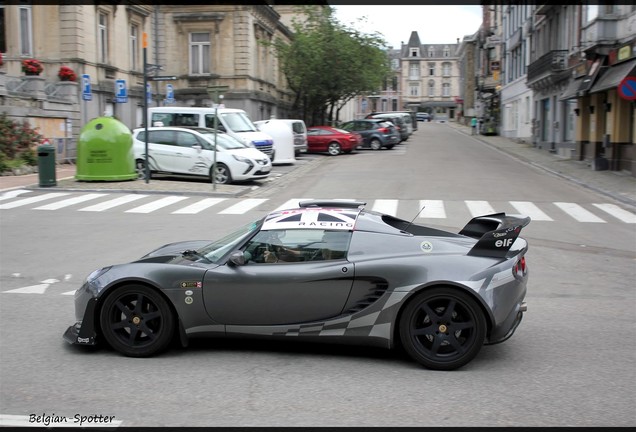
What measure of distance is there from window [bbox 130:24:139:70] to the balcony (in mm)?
21974

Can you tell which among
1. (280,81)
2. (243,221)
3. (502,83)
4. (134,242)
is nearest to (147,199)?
(243,221)

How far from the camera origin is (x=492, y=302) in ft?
18.1

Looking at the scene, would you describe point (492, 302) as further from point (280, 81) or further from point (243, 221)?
point (280, 81)

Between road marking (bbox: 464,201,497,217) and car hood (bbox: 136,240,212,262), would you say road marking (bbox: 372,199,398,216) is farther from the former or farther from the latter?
car hood (bbox: 136,240,212,262)

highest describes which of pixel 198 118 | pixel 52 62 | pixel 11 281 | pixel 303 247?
pixel 52 62

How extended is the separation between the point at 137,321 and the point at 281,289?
130 cm

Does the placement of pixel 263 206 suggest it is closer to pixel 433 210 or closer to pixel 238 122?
pixel 433 210

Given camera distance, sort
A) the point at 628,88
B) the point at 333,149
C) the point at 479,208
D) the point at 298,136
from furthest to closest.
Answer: the point at 333,149 < the point at 298,136 < the point at 628,88 < the point at 479,208

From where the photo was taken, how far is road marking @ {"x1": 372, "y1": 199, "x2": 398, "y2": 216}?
54.2ft

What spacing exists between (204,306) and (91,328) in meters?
1.03

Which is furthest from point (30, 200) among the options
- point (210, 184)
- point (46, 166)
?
point (210, 184)

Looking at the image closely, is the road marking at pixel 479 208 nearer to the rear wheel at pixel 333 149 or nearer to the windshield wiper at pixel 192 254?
the windshield wiper at pixel 192 254

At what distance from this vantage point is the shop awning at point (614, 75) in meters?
22.8

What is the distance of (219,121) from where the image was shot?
85.9 feet
